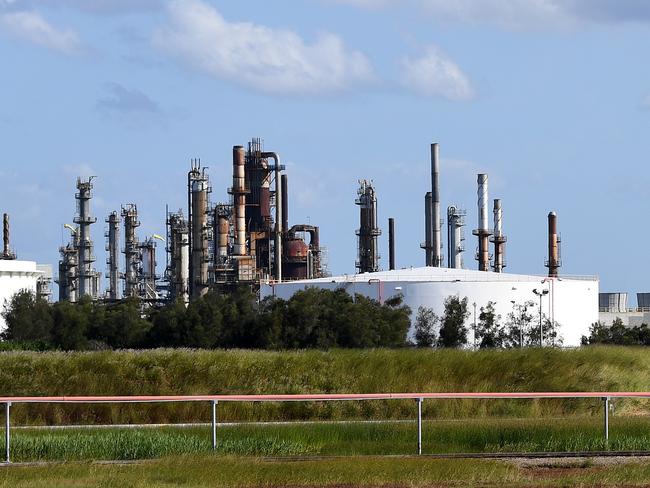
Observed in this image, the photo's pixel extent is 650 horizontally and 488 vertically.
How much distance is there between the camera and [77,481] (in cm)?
1641

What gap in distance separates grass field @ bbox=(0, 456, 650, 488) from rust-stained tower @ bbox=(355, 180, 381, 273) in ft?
287

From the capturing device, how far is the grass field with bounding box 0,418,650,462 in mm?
19844

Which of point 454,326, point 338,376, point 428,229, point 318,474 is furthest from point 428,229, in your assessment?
point 318,474

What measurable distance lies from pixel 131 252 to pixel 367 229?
22.2 meters

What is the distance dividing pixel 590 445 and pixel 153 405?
947cm

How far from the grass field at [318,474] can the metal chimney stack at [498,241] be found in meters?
87.4

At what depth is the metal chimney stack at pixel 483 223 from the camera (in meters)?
103

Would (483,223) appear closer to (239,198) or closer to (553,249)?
(553,249)

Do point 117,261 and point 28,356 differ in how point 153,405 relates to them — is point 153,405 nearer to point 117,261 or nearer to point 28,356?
point 28,356

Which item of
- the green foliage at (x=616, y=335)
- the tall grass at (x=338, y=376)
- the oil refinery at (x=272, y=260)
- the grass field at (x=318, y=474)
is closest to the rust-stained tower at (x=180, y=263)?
the oil refinery at (x=272, y=260)

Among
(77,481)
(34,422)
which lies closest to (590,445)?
(77,481)

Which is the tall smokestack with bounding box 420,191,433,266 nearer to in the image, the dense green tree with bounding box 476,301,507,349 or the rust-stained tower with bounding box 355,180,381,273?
the rust-stained tower with bounding box 355,180,381,273

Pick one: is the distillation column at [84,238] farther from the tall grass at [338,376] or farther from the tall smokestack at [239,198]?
the tall grass at [338,376]

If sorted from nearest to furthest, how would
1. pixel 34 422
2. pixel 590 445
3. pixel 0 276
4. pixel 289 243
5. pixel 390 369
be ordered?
pixel 590 445
pixel 34 422
pixel 390 369
pixel 0 276
pixel 289 243
